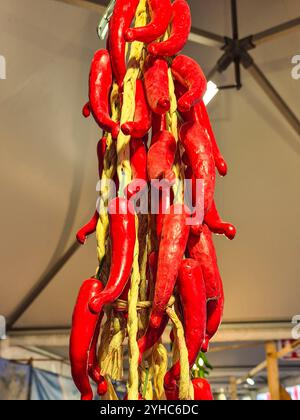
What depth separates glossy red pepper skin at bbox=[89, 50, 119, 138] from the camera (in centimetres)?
58

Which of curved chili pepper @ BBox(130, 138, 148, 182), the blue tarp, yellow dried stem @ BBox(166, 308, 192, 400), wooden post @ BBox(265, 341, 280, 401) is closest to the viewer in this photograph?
yellow dried stem @ BBox(166, 308, 192, 400)

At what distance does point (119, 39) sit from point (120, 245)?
0.97 ft

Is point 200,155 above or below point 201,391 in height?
above

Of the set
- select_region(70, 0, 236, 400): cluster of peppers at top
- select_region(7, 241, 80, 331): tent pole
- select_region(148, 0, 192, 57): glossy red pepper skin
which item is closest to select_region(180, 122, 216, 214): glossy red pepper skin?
select_region(70, 0, 236, 400): cluster of peppers at top

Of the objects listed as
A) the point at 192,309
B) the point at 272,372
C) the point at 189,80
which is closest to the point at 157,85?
the point at 189,80

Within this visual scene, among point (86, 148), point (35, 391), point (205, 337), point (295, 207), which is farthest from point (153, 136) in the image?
point (35, 391)

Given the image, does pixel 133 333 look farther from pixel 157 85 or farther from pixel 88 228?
pixel 157 85

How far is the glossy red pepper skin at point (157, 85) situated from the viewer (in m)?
0.56

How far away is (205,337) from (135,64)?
1.24 feet

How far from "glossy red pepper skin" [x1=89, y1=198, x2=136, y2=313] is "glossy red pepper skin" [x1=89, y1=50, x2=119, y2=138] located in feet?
0.32

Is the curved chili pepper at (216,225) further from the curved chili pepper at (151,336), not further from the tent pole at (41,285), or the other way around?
the tent pole at (41,285)

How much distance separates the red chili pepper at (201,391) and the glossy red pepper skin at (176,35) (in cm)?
42

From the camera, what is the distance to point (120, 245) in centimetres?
54

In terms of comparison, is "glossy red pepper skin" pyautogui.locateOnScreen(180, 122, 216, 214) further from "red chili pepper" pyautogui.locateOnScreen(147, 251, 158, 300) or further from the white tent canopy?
the white tent canopy
